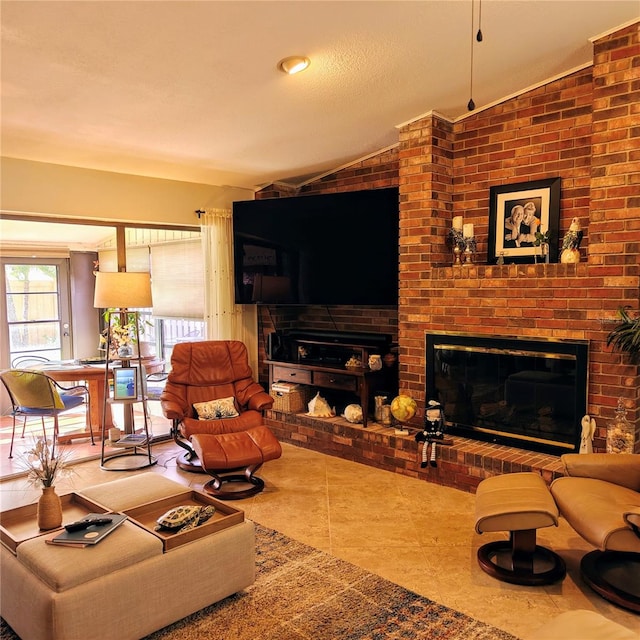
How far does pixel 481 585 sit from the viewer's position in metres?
2.67

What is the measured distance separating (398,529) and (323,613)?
971 mm

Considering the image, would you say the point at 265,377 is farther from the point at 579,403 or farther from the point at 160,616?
the point at 160,616

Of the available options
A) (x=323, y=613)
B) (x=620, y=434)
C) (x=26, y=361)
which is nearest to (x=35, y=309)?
(x=26, y=361)

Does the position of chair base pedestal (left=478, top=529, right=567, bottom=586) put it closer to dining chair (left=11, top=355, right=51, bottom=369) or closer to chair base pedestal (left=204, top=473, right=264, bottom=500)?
chair base pedestal (left=204, top=473, right=264, bottom=500)

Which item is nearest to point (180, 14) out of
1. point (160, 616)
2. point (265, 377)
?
point (160, 616)

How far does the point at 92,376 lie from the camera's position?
15.5ft

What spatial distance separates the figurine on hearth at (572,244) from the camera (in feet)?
12.1

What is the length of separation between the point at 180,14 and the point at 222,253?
301 centimetres

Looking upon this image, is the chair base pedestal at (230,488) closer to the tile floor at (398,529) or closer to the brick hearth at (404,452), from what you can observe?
the tile floor at (398,529)

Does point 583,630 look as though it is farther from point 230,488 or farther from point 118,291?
point 118,291

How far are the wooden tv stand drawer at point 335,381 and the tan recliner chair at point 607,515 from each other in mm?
2052

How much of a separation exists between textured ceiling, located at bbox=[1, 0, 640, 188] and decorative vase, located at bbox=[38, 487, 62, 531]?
2187 mm

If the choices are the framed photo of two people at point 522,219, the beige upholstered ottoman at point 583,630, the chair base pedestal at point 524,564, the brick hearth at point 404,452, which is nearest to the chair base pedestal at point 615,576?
the chair base pedestal at point 524,564

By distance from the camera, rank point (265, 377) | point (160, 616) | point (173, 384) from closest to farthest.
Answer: point (160, 616) < point (173, 384) < point (265, 377)
